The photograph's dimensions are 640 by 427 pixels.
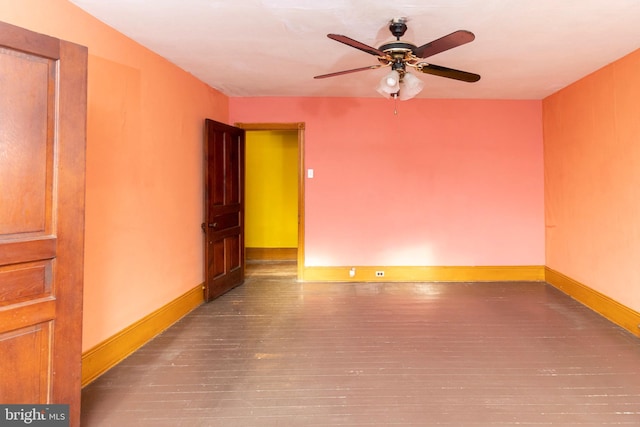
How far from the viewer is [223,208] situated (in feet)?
12.5

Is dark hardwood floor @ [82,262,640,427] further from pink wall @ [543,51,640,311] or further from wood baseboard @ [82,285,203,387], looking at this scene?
pink wall @ [543,51,640,311]

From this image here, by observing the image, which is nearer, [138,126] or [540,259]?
[138,126]

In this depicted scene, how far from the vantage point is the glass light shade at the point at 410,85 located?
7.68ft

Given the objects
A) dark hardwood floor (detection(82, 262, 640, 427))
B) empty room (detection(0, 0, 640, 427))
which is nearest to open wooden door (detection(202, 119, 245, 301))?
empty room (detection(0, 0, 640, 427))

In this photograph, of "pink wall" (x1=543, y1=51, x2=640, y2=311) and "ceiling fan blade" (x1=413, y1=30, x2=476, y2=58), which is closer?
"ceiling fan blade" (x1=413, y1=30, x2=476, y2=58)

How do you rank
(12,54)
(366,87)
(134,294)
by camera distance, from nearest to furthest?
1. (12,54)
2. (134,294)
3. (366,87)

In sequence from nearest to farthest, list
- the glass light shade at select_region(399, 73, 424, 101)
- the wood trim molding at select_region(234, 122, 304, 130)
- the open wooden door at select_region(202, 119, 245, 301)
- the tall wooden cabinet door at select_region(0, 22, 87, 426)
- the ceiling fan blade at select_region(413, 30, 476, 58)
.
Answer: the tall wooden cabinet door at select_region(0, 22, 87, 426) < the ceiling fan blade at select_region(413, 30, 476, 58) < the glass light shade at select_region(399, 73, 424, 101) < the open wooden door at select_region(202, 119, 245, 301) < the wood trim molding at select_region(234, 122, 304, 130)

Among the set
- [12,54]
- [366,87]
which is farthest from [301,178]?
[12,54]

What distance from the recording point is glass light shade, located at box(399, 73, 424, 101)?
2342mm

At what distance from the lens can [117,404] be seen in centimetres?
192

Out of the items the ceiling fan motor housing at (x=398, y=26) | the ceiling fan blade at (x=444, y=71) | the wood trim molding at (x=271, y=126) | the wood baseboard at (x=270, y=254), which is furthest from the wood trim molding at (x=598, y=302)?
the wood baseboard at (x=270, y=254)

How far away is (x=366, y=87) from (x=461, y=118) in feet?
4.47

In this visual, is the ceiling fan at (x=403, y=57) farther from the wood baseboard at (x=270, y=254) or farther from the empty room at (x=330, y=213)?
the wood baseboard at (x=270, y=254)

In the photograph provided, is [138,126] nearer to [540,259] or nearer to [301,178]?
[301,178]
